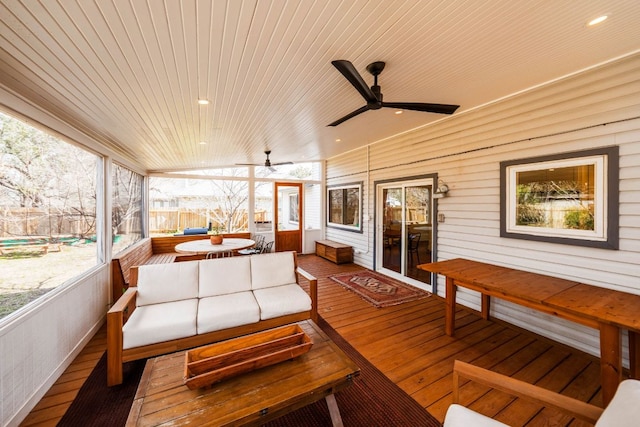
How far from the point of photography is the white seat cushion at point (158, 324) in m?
2.12

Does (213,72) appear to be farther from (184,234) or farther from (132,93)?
(184,234)

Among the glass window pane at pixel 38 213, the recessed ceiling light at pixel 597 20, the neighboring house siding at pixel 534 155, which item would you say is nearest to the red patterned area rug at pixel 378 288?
the neighboring house siding at pixel 534 155

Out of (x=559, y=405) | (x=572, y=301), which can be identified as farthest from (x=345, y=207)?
(x=559, y=405)

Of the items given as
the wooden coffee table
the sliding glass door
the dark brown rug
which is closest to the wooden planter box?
the wooden coffee table

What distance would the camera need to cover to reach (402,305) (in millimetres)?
3719

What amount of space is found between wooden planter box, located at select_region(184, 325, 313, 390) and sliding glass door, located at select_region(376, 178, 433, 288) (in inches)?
131

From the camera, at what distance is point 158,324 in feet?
7.25

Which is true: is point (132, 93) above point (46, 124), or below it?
above

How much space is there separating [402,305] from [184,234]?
5.39 meters

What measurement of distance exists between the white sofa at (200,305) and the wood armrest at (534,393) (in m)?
1.75

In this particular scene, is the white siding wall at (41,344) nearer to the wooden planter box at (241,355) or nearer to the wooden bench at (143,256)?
the wooden bench at (143,256)

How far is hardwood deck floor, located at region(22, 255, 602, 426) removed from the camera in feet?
6.17

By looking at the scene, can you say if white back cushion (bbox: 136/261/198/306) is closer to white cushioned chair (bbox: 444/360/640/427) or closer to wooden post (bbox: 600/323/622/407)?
white cushioned chair (bbox: 444/360/640/427)

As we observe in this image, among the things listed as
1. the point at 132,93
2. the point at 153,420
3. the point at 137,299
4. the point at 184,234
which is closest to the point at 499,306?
the point at 153,420
